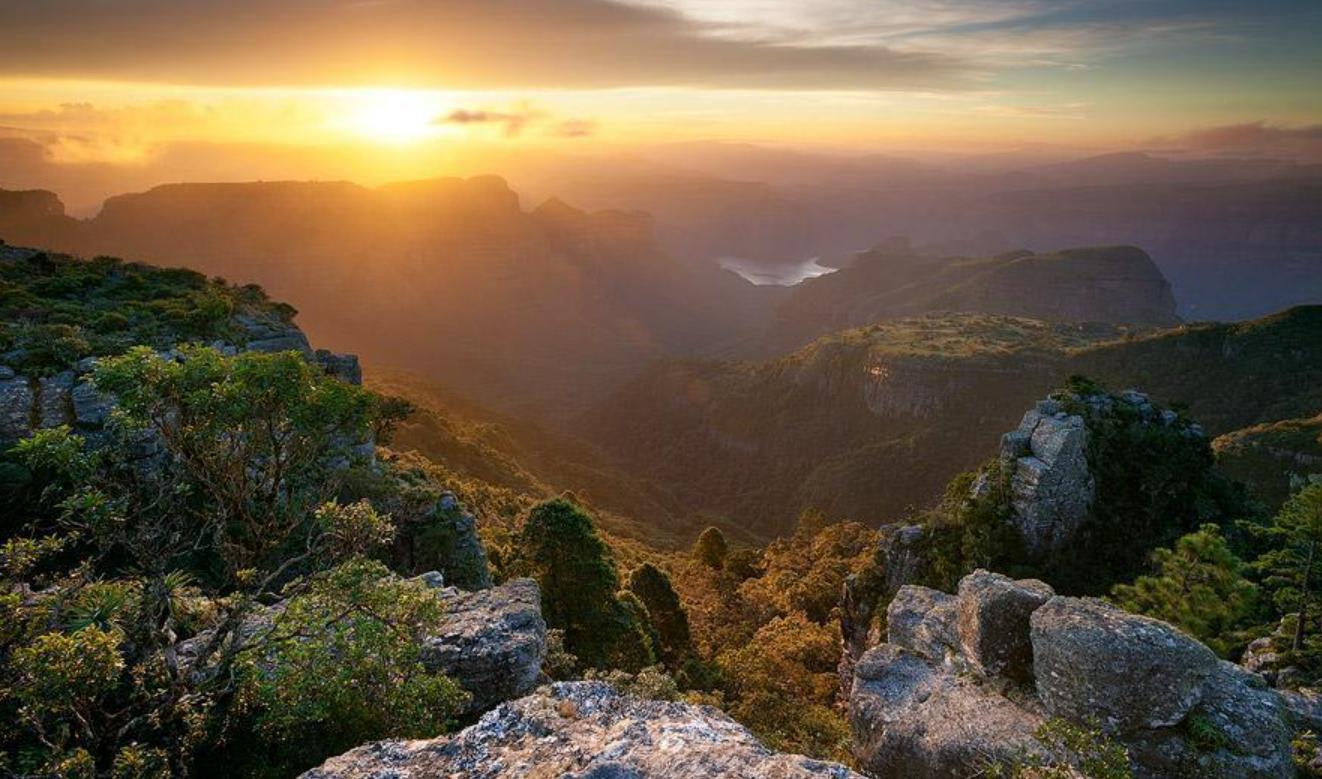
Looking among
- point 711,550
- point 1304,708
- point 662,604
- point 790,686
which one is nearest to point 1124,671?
point 1304,708

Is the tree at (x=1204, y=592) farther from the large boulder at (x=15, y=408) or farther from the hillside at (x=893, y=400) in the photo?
the hillside at (x=893, y=400)

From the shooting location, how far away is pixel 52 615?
34.3ft

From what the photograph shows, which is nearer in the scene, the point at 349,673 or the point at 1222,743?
the point at 349,673

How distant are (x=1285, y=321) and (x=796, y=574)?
272ft

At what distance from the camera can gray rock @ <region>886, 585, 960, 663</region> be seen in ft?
62.2

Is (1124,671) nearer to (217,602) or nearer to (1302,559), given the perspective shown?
(1302,559)

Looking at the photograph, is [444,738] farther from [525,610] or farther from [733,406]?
[733,406]

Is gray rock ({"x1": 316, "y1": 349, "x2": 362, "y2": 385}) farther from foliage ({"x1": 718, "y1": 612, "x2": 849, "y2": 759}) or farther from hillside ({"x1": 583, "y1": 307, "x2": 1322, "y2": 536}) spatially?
hillside ({"x1": 583, "y1": 307, "x2": 1322, "y2": 536})

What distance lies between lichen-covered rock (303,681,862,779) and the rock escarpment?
176 inches

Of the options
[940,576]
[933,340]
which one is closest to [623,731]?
[940,576]

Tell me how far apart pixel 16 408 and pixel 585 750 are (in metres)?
26.0

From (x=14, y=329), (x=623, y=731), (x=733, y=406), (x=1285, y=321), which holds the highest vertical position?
(x=14, y=329)

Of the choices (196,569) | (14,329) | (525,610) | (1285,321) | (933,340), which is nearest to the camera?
(525,610)

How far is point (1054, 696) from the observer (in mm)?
13883
